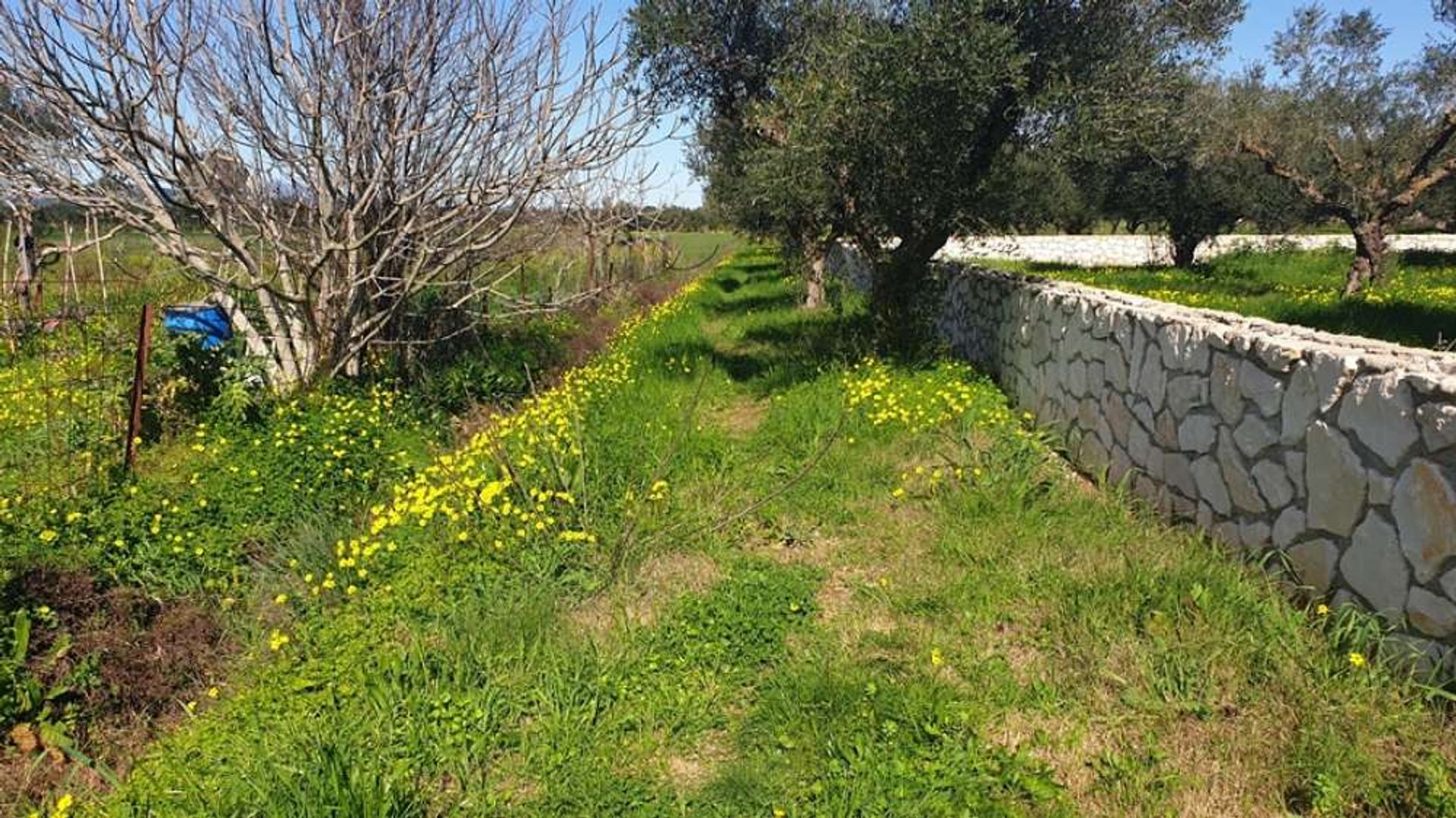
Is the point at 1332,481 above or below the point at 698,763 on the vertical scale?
above

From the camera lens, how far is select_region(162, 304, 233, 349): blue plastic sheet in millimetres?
7578

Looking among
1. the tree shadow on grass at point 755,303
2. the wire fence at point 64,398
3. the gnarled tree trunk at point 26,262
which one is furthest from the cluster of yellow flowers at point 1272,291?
the gnarled tree trunk at point 26,262

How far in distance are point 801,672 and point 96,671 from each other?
2962 millimetres

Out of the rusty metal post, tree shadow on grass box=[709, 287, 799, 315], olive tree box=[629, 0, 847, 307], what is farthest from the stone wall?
tree shadow on grass box=[709, 287, 799, 315]

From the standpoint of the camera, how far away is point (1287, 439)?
334cm

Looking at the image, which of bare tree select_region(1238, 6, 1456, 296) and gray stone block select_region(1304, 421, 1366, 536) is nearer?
gray stone block select_region(1304, 421, 1366, 536)

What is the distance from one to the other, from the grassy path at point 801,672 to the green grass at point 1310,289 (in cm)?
206

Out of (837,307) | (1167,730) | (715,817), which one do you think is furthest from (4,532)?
(837,307)

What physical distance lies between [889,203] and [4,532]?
271 inches

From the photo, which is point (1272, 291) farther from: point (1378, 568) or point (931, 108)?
point (1378, 568)

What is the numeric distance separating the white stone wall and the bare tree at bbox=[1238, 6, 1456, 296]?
569cm

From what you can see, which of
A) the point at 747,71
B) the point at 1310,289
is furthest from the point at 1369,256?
the point at 747,71

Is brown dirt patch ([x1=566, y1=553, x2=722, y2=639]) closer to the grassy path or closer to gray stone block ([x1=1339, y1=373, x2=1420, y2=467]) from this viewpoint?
the grassy path

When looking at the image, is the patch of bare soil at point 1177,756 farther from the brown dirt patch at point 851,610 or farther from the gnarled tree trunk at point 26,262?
the gnarled tree trunk at point 26,262
